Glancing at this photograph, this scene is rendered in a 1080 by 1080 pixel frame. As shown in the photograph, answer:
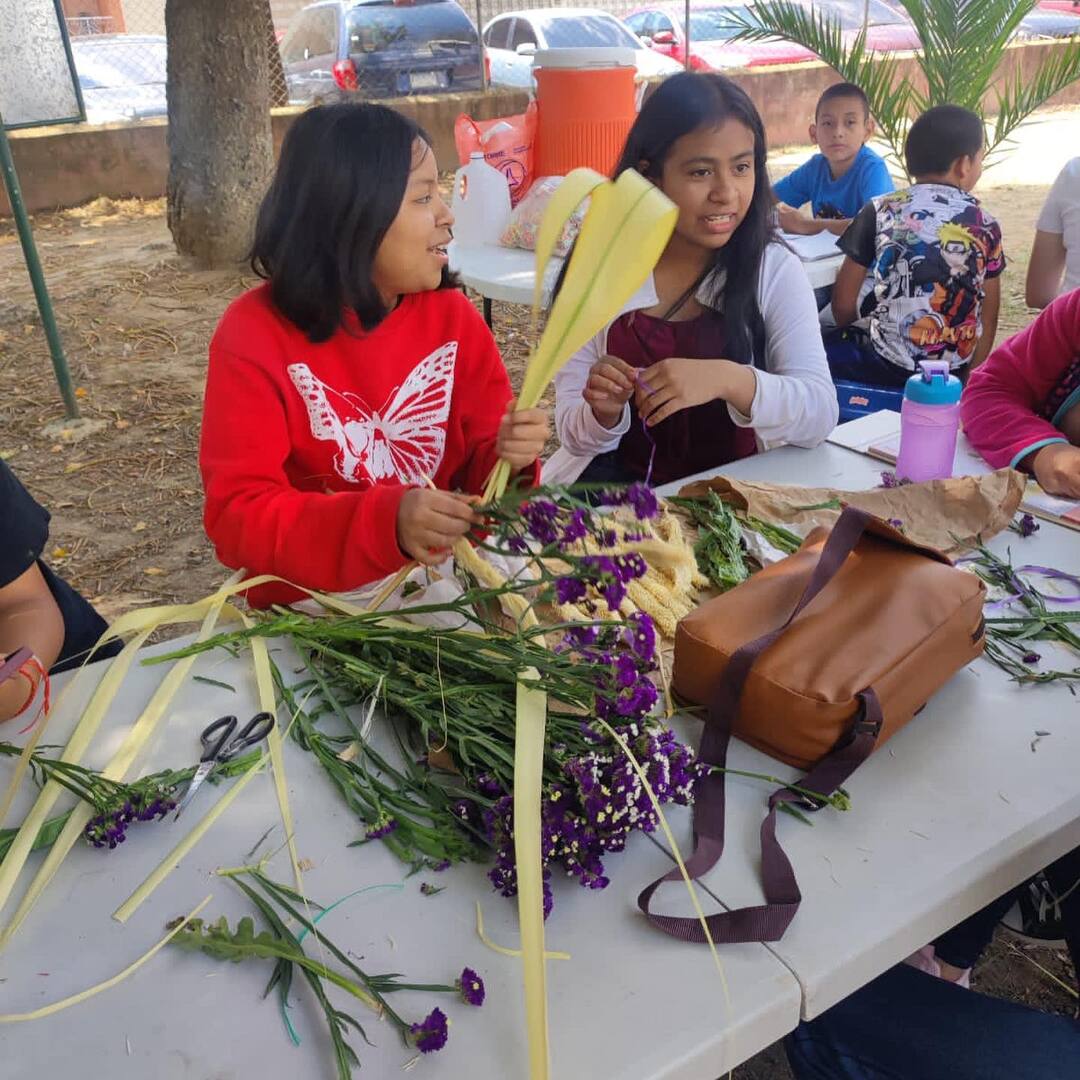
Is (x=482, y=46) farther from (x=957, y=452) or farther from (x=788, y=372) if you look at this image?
(x=957, y=452)

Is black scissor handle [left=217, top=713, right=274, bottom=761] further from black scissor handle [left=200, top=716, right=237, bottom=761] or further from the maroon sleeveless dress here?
the maroon sleeveless dress

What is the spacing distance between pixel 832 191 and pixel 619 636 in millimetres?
4494

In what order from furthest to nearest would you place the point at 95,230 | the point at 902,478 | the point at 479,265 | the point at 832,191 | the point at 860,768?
the point at 95,230, the point at 832,191, the point at 479,265, the point at 902,478, the point at 860,768

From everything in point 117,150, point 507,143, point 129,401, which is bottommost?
point 129,401

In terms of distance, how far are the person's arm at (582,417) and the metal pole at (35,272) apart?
3.05 metres

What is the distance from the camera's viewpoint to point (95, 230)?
8.27 metres

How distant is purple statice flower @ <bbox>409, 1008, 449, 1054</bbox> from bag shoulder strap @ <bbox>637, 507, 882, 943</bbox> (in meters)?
Answer: 0.23

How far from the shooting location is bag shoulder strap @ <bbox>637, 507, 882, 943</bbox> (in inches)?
38.7

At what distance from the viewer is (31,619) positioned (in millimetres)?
1635

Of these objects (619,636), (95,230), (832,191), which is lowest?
(95,230)

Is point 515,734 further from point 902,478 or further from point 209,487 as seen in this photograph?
point 902,478

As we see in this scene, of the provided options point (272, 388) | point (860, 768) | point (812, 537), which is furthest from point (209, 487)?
point (860, 768)

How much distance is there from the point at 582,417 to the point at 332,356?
584 millimetres

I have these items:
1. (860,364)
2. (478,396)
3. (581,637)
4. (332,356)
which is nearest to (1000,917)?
(581,637)
